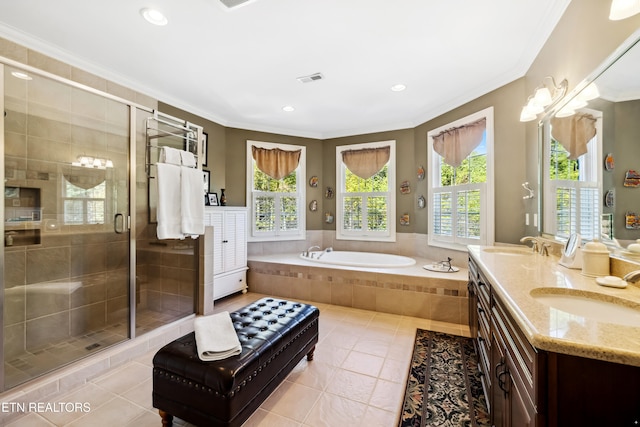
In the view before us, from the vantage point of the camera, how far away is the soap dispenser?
53.2 inches

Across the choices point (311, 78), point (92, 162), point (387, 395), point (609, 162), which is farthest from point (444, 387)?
point (92, 162)

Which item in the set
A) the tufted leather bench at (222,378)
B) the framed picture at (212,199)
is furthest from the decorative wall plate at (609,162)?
the framed picture at (212,199)

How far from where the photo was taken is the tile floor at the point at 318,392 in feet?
5.29

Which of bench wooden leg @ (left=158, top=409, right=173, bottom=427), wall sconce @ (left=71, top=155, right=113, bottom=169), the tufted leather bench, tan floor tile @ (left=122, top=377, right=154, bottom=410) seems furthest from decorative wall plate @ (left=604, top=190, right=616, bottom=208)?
wall sconce @ (left=71, top=155, right=113, bottom=169)

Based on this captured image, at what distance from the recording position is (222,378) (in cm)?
135

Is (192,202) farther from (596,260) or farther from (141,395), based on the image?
(596,260)

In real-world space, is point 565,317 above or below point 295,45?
below

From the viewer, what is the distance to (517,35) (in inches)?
87.0

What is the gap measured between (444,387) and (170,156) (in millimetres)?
2963

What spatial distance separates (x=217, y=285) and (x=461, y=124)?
3.72 meters

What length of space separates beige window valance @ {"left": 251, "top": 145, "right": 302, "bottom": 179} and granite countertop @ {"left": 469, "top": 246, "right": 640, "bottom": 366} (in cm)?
358

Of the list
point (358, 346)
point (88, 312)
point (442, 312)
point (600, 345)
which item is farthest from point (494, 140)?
point (88, 312)

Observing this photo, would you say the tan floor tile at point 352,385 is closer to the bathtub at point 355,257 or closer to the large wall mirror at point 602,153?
the large wall mirror at point 602,153

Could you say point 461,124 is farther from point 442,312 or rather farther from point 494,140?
point 442,312
